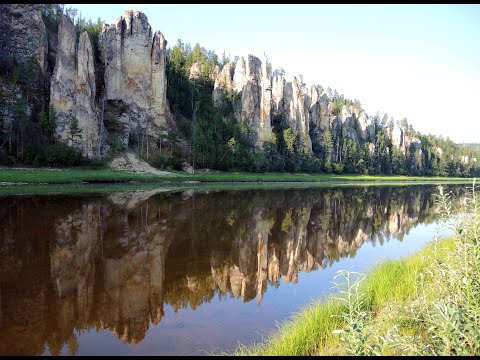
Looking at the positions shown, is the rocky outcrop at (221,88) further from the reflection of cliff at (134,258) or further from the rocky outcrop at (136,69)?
the reflection of cliff at (134,258)

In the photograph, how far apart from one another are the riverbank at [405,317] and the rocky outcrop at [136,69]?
224ft

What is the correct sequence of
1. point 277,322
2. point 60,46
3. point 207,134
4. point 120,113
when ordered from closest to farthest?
point 277,322 → point 60,46 → point 120,113 → point 207,134

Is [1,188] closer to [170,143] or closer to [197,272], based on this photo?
[197,272]

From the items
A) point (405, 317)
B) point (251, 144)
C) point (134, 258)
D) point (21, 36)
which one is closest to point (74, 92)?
point (21, 36)

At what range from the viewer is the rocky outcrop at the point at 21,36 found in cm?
6038

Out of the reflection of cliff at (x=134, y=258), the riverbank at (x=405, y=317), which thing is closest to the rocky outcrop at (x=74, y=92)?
the reflection of cliff at (x=134, y=258)

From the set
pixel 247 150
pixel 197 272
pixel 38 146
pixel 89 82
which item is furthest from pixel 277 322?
pixel 247 150

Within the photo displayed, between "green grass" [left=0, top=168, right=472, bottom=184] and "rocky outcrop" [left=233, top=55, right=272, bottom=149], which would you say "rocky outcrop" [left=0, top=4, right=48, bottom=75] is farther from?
"rocky outcrop" [left=233, top=55, right=272, bottom=149]

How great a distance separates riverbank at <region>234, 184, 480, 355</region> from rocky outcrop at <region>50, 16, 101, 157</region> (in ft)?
183

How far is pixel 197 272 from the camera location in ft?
38.6

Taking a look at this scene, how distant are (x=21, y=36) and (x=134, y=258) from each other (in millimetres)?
65582

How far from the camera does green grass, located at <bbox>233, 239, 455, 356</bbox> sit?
20.9 feet

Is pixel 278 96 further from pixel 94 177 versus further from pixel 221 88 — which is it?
pixel 94 177

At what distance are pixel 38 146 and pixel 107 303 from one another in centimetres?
4992
